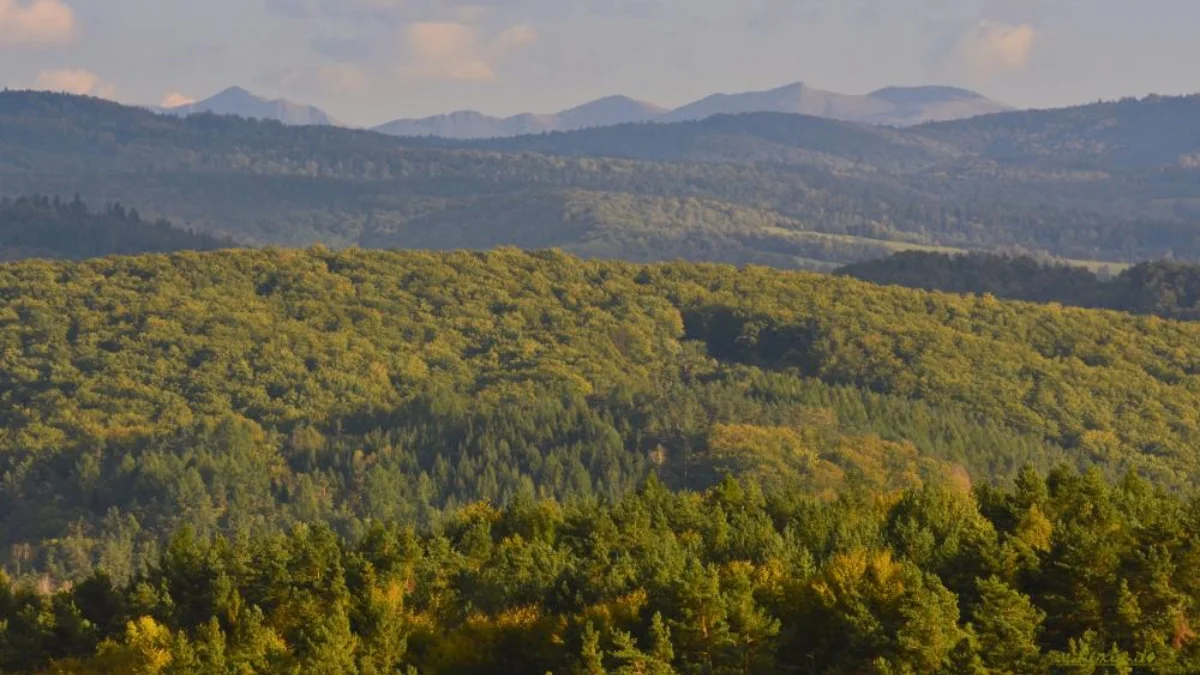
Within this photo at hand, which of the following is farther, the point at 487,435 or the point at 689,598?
the point at 487,435

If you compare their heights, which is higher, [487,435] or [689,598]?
[689,598]

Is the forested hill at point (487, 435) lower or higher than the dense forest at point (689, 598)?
lower

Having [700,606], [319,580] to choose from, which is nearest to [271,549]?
[319,580]

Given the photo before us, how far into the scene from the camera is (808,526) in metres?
71.8

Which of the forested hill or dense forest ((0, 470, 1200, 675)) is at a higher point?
dense forest ((0, 470, 1200, 675))

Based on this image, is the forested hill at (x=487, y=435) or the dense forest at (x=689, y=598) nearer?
the dense forest at (x=689, y=598)

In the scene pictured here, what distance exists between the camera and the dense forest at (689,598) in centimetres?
5425

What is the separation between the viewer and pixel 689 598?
55438mm

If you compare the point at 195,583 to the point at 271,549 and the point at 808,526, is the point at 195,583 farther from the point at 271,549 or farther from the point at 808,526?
the point at 808,526

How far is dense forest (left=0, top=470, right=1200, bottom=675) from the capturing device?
54.2 metres

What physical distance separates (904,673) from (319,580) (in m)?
23.8

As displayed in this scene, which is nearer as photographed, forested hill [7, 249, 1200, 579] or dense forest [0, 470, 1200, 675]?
dense forest [0, 470, 1200, 675]

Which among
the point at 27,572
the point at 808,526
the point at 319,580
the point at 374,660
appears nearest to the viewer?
the point at 374,660

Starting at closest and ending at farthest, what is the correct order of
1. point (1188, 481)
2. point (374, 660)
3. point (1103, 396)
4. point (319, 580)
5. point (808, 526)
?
point (374, 660)
point (319, 580)
point (808, 526)
point (1188, 481)
point (1103, 396)
